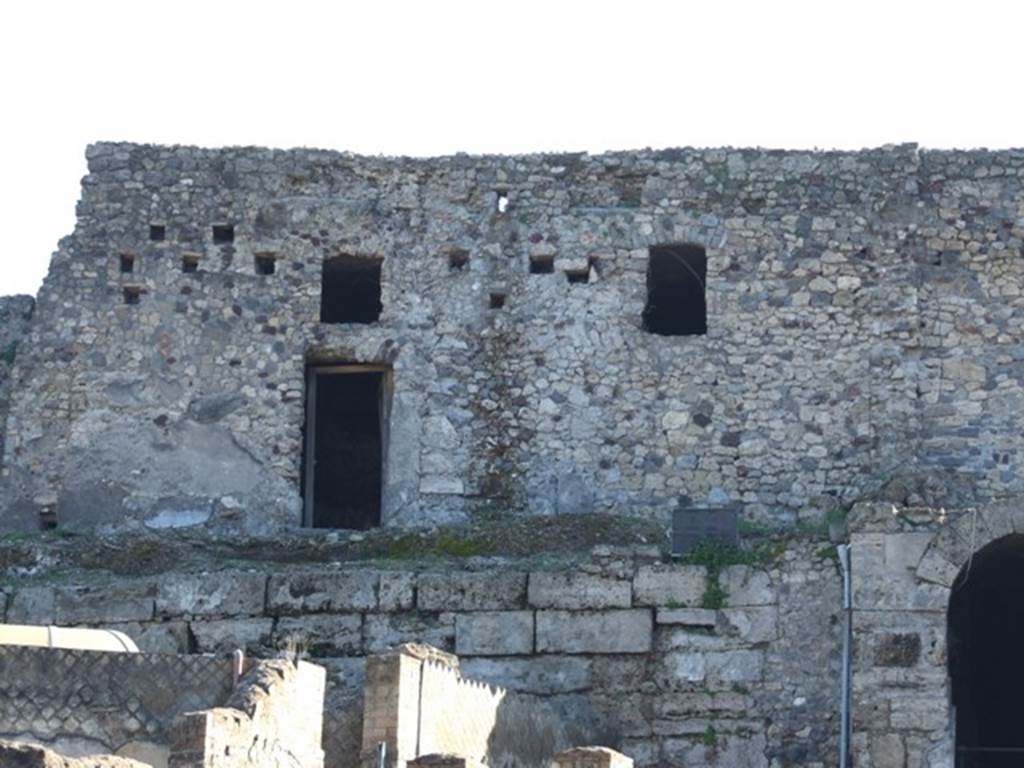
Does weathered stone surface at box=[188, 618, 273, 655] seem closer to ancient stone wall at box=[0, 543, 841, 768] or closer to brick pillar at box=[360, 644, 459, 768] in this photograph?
ancient stone wall at box=[0, 543, 841, 768]

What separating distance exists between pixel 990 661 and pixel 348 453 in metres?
6.88

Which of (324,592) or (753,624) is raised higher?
(324,592)

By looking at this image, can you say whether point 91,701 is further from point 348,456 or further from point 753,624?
point 348,456

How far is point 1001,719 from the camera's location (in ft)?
99.3

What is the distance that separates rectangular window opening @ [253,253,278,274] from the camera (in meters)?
31.0

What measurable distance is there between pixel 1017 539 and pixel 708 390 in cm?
404

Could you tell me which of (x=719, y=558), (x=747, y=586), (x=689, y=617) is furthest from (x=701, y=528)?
(x=689, y=617)

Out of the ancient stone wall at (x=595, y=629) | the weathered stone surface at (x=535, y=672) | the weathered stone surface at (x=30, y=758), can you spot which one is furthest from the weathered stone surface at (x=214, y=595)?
the weathered stone surface at (x=30, y=758)

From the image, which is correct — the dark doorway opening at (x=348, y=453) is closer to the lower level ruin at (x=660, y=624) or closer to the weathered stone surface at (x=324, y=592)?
the lower level ruin at (x=660, y=624)

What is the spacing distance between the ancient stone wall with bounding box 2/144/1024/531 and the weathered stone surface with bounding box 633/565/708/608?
214cm

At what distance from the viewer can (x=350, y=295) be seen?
104 ft

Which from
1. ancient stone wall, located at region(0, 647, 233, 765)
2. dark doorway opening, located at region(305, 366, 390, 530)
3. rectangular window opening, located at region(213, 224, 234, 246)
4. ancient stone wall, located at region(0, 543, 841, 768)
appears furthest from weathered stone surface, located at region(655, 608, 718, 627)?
ancient stone wall, located at region(0, 647, 233, 765)

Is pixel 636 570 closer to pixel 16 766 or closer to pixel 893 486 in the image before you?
pixel 893 486

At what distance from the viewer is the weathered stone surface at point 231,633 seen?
27.7m
